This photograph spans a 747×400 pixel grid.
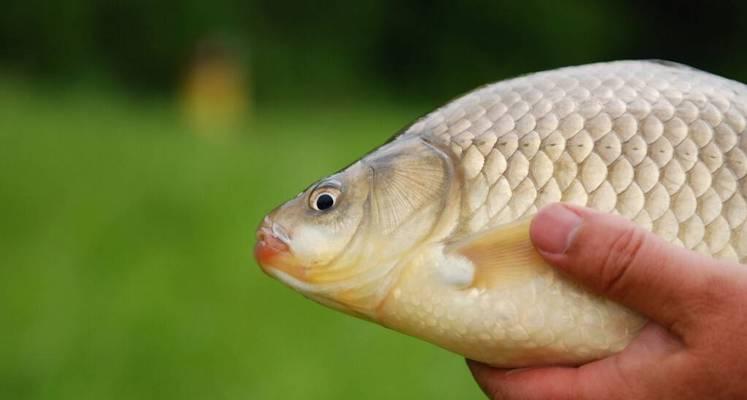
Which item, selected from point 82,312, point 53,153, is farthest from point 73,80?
point 82,312

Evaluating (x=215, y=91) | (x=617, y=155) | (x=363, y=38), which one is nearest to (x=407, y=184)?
(x=617, y=155)

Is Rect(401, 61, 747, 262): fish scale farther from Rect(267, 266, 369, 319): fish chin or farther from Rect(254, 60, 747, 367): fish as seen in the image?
Rect(267, 266, 369, 319): fish chin

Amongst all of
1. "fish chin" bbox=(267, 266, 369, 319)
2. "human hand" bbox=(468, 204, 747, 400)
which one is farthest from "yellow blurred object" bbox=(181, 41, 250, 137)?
"human hand" bbox=(468, 204, 747, 400)

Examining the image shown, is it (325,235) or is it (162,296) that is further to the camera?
(162,296)

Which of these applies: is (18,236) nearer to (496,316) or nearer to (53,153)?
(53,153)

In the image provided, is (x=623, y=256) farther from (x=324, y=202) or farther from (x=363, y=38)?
(x=363, y=38)

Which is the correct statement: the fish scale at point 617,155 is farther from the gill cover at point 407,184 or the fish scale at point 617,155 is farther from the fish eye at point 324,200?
the fish eye at point 324,200
